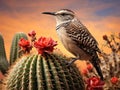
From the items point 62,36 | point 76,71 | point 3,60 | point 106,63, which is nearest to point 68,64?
point 76,71

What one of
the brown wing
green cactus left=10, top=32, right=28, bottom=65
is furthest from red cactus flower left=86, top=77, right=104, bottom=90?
green cactus left=10, top=32, right=28, bottom=65

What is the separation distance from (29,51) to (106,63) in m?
6.23

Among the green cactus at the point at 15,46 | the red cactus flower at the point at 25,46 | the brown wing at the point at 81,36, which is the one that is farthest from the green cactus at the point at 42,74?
the green cactus at the point at 15,46

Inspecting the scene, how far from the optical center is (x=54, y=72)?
4.82m

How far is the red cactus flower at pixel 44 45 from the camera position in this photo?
5.05 meters

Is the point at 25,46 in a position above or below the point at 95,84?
above

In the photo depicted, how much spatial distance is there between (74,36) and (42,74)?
1.63 m

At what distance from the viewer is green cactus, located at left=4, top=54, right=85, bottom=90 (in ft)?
15.8

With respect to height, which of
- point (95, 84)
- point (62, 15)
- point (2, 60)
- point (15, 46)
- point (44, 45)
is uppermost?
point (62, 15)

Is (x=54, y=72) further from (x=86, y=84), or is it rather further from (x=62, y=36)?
(x=62, y=36)

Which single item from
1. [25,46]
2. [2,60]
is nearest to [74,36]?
[25,46]

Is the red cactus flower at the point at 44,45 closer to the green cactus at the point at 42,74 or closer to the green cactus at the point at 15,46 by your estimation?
the green cactus at the point at 42,74

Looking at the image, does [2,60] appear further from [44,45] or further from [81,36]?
[44,45]

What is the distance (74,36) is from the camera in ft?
20.8
